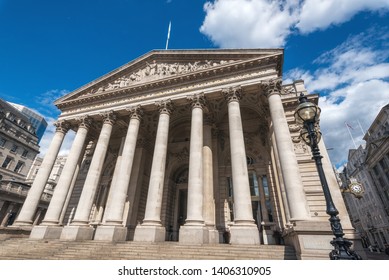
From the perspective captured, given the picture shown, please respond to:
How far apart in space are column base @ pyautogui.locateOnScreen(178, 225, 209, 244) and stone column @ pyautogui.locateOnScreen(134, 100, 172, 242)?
76.5 inches

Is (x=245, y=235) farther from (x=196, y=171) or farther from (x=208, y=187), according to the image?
(x=208, y=187)

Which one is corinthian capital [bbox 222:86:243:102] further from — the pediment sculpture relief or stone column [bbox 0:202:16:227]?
stone column [bbox 0:202:16:227]

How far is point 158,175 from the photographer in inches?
Result: 570

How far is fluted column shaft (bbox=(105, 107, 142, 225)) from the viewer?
46.3 feet

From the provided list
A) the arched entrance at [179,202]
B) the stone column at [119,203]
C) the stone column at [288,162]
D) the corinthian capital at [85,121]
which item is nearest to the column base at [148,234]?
the stone column at [119,203]

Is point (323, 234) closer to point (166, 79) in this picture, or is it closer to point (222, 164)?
point (222, 164)

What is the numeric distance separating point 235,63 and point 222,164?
985 centimetres

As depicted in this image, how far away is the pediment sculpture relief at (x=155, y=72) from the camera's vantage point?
18.2m

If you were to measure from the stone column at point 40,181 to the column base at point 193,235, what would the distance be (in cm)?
1402

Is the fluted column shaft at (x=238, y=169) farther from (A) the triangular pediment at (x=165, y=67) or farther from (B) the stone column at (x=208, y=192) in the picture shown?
(A) the triangular pediment at (x=165, y=67)

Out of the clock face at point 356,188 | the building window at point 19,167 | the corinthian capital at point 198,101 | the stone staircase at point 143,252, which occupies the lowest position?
the stone staircase at point 143,252

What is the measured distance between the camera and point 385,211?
3853cm

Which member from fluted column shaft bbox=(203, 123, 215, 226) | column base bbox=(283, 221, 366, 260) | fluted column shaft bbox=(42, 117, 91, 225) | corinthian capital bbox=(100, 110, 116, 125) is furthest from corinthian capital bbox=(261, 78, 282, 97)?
fluted column shaft bbox=(42, 117, 91, 225)
